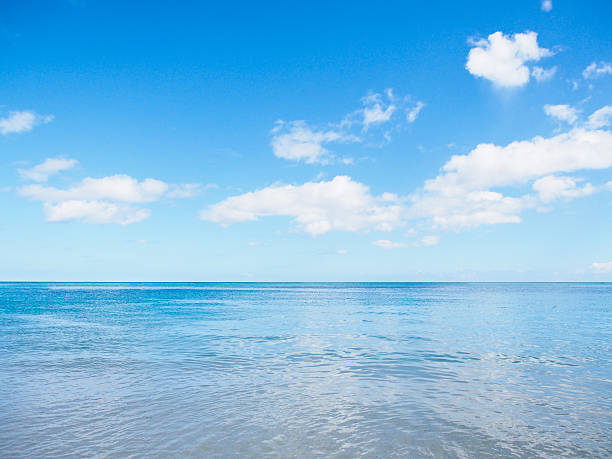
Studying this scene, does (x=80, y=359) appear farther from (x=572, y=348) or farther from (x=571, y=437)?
(x=572, y=348)

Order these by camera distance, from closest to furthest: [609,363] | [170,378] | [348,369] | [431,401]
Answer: [431,401] → [170,378] → [348,369] → [609,363]

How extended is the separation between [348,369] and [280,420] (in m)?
7.42

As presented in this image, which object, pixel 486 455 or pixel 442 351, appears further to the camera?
pixel 442 351

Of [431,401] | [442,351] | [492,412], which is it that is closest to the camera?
[492,412]

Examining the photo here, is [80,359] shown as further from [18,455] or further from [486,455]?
[486,455]

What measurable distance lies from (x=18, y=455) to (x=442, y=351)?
21.1m

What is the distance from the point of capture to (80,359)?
21422 mm

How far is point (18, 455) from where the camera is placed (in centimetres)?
1005

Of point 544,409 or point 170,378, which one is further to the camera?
point 170,378

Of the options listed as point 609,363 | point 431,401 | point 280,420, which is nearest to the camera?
point 280,420

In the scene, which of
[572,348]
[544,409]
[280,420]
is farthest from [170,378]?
[572,348]

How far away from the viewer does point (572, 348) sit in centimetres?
2528

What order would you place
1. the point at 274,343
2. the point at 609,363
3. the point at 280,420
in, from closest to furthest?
the point at 280,420
the point at 609,363
the point at 274,343

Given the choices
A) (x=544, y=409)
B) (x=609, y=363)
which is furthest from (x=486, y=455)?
(x=609, y=363)
